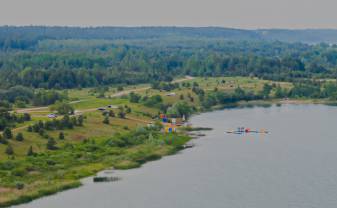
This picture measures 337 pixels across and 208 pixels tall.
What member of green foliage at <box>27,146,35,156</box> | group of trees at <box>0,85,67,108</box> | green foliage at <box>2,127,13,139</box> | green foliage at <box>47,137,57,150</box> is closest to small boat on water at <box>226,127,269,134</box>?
green foliage at <box>47,137,57,150</box>

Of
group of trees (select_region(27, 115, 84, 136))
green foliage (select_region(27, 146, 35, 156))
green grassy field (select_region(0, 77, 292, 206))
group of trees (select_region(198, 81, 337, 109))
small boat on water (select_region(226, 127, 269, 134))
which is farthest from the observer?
group of trees (select_region(198, 81, 337, 109))

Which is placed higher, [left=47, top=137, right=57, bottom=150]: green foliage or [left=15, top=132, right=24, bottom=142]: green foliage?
[left=15, top=132, right=24, bottom=142]: green foliage

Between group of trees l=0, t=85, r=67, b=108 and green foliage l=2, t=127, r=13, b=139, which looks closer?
green foliage l=2, t=127, r=13, b=139

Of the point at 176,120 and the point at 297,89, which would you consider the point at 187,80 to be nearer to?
the point at 297,89

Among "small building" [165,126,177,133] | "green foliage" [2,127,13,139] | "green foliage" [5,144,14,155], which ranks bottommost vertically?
"small building" [165,126,177,133]

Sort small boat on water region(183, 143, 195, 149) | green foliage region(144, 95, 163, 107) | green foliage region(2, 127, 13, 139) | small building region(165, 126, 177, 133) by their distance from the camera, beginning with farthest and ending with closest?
green foliage region(144, 95, 163, 107) < small building region(165, 126, 177, 133) < small boat on water region(183, 143, 195, 149) < green foliage region(2, 127, 13, 139)

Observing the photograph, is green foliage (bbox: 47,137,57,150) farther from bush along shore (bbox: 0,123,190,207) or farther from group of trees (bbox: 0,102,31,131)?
group of trees (bbox: 0,102,31,131)

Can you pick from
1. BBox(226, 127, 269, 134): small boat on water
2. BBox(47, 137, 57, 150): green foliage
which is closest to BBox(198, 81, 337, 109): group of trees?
BBox(226, 127, 269, 134): small boat on water

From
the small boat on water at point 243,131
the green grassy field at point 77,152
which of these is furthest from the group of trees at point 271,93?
the small boat on water at point 243,131

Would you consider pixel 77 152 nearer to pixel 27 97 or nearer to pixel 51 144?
pixel 51 144
